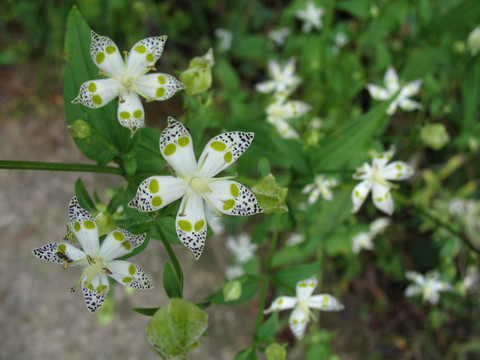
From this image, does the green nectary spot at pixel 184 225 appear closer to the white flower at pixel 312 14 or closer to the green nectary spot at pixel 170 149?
the green nectary spot at pixel 170 149

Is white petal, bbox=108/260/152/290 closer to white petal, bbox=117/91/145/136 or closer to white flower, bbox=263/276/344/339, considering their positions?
white petal, bbox=117/91/145/136

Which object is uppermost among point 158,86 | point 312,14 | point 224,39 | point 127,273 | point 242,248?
point 224,39

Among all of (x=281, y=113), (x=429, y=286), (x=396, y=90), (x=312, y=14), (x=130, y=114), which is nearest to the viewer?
(x=130, y=114)

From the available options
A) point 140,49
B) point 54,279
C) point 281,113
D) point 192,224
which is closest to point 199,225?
point 192,224

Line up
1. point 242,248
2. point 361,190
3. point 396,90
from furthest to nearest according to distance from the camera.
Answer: point 242,248 < point 396,90 < point 361,190

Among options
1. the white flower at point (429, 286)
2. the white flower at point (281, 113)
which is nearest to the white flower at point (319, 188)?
the white flower at point (281, 113)

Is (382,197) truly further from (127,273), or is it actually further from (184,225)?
(127,273)

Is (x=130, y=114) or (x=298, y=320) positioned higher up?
(x=130, y=114)
